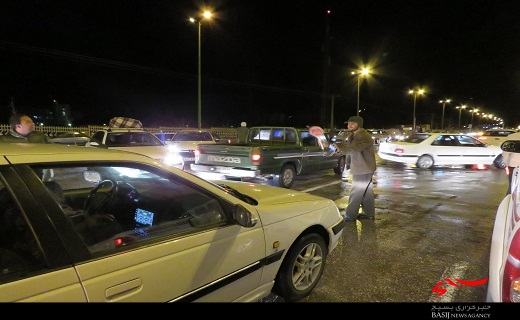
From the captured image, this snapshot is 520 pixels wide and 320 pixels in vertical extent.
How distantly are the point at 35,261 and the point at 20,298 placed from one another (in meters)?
0.19

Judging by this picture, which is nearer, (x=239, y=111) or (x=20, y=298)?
(x=20, y=298)

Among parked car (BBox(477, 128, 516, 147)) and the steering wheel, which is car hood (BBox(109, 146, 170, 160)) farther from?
parked car (BBox(477, 128, 516, 147))

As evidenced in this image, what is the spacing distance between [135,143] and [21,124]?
427 cm

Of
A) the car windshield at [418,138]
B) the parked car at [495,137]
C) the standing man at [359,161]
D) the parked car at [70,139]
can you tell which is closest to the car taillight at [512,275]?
Answer: the standing man at [359,161]

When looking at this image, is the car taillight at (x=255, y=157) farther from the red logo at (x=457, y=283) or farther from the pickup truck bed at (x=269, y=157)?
the red logo at (x=457, y=283)

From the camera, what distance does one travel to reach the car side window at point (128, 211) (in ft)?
6.71

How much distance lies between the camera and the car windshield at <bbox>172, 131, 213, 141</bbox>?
1256cm

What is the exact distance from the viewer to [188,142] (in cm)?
1185

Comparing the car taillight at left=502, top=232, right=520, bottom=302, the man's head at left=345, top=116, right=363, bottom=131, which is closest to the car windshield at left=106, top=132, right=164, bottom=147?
the man's head at left=345, top=116, right=363, bottom=131

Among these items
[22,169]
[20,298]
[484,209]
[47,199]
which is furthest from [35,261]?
[484,209]

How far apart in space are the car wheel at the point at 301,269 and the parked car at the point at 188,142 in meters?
8.12
